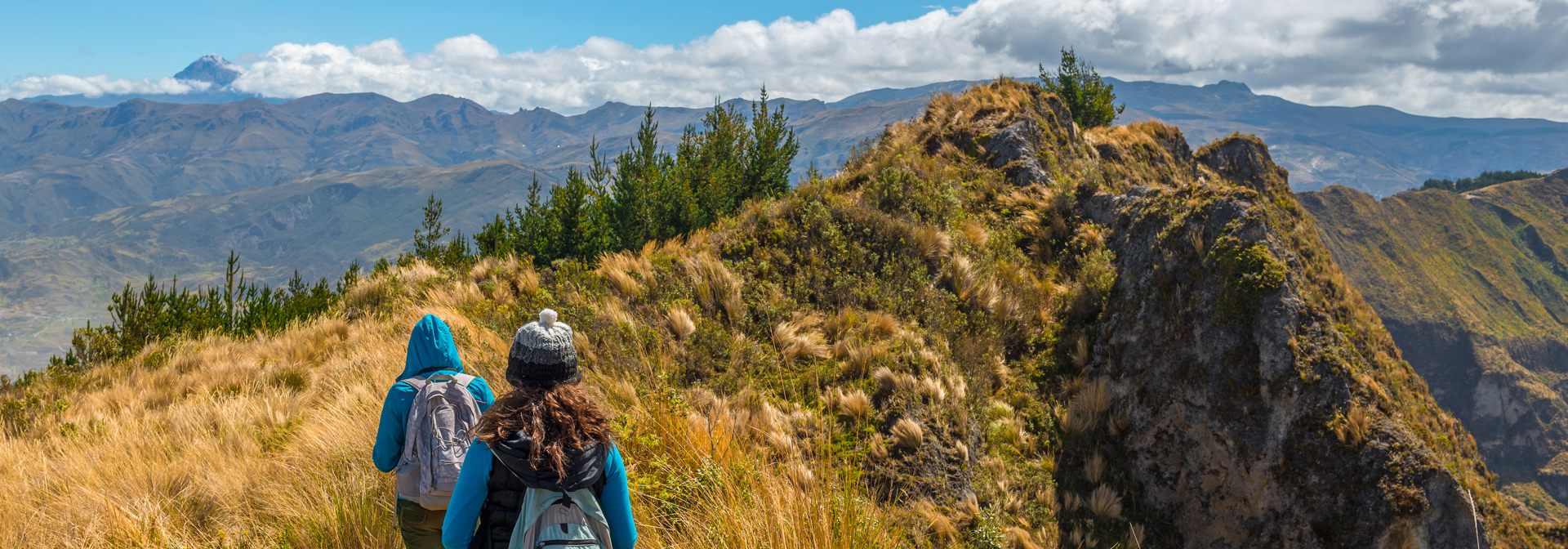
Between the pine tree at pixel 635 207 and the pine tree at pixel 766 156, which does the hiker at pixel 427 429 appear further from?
the pine tree at pixel 766 156

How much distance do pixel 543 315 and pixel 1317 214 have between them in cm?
18089

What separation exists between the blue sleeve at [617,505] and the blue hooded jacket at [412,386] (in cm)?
122

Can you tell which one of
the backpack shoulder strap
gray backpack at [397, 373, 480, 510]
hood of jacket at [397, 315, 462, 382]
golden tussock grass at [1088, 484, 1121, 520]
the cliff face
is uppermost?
hood of jacket at [397, 315, 462, 382]

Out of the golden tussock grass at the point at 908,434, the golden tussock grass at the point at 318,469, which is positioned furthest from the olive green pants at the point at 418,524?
the golden tussock grass at the point at 908,434

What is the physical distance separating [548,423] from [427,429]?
137cm

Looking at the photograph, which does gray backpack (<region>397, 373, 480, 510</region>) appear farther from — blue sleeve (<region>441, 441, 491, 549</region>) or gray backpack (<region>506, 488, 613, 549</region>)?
gray backpack (<region>506, 488, 613, 549</region>)

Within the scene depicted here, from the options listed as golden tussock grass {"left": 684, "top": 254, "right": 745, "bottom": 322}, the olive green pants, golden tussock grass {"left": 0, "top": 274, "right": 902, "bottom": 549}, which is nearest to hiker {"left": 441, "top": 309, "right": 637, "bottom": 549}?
the olive green pants

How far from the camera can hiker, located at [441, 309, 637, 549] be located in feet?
8.16

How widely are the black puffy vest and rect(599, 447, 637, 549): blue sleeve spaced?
3 centimetres

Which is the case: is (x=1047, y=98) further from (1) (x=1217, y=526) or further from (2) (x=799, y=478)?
(2) (x=799, y=478)

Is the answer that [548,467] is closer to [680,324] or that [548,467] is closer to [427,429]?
[427,429]

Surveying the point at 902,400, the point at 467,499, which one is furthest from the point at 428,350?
the point at 902,400

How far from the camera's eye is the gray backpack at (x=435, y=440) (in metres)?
3.41

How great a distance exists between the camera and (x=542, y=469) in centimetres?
248
